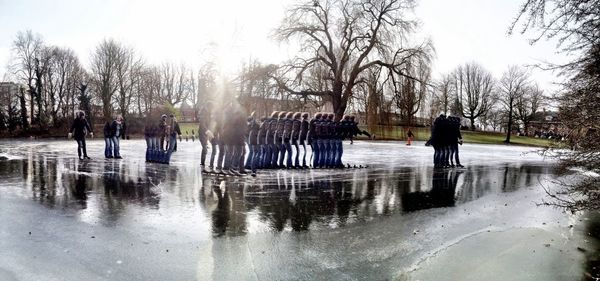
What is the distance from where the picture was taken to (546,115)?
20.8 feet

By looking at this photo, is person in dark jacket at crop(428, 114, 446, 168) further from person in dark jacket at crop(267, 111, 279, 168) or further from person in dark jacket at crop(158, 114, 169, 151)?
person in dark jacket at crop(158, 114, 169, 151)

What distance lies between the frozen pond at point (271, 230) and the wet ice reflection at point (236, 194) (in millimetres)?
40

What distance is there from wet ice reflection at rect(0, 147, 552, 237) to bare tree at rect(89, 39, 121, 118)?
1680 inches

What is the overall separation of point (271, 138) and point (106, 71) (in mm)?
48287

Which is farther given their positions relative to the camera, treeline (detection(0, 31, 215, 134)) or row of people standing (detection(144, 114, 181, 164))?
treeline (detection(0, 31, 215, 134))

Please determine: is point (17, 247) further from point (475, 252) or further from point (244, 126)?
point (244, 126)

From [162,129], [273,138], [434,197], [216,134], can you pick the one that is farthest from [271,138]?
[434,197]

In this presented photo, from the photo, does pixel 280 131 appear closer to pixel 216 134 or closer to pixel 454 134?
pixel 216 134

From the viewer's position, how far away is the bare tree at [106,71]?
2188 inches

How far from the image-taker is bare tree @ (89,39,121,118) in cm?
5556

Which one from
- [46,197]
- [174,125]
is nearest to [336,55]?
[174,125]

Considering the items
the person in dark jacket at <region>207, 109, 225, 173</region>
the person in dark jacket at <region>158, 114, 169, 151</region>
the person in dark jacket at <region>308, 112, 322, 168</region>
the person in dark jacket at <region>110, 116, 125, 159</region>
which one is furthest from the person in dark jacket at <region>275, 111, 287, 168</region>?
the person in dark jacket at <region>110, 116, 125, 159</region>

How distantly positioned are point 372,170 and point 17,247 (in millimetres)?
12267

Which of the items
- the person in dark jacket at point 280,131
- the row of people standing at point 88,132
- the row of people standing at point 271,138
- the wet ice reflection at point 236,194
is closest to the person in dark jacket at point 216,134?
the row of people standing at point 271,138
